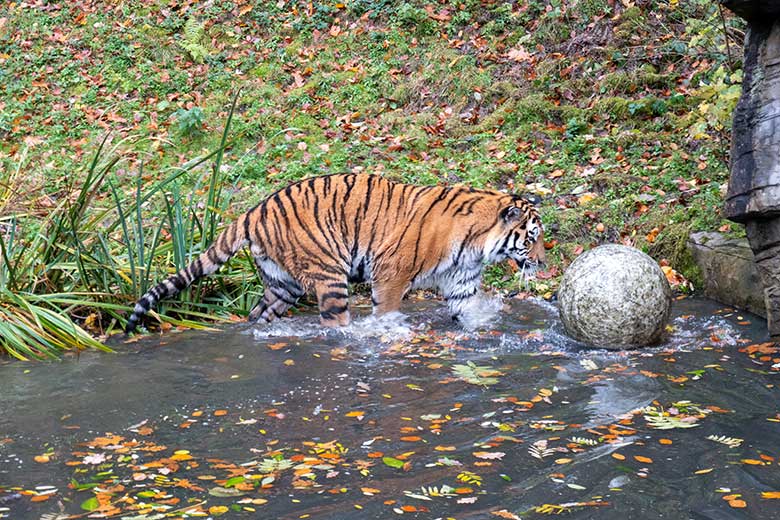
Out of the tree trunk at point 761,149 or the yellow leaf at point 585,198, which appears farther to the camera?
the yellow leaf at point 585,198

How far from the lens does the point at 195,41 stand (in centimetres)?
1543

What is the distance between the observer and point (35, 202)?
29.0 feet

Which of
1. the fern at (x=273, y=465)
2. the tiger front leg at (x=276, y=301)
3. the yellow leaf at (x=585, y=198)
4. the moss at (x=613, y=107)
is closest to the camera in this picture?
the fern at (x=273, y=465)

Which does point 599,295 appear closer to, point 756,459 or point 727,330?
point 727,330

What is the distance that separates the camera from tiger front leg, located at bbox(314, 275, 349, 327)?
7.74m

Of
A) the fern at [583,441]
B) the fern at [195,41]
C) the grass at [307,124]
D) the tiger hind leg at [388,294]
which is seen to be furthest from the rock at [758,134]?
the fern at [195,41]

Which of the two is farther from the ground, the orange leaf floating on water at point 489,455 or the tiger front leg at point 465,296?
the tiger front leg at point 465,296

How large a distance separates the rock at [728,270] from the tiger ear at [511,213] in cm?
197

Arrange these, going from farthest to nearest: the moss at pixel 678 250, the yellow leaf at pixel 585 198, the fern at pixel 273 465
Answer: the yellow leaf at pixel 585 198
the moss at pixel 678 250
the fern at pixel 273 465

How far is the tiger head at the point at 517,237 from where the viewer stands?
782 centimetres

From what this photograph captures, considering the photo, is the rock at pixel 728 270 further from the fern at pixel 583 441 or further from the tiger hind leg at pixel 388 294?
the fern at pixel 583 441

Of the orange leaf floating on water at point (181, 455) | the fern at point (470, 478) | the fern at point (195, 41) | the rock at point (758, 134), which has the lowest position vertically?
the fern at point (470, 478)

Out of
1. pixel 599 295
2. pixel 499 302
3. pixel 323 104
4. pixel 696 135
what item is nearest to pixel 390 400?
pixel 599 295

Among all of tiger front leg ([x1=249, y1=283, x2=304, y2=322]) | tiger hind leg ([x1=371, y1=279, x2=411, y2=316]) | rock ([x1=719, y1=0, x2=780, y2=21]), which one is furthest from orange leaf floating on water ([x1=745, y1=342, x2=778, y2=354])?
tiger front leg ([x1=249, y1=283, x2=304, y2=322])
